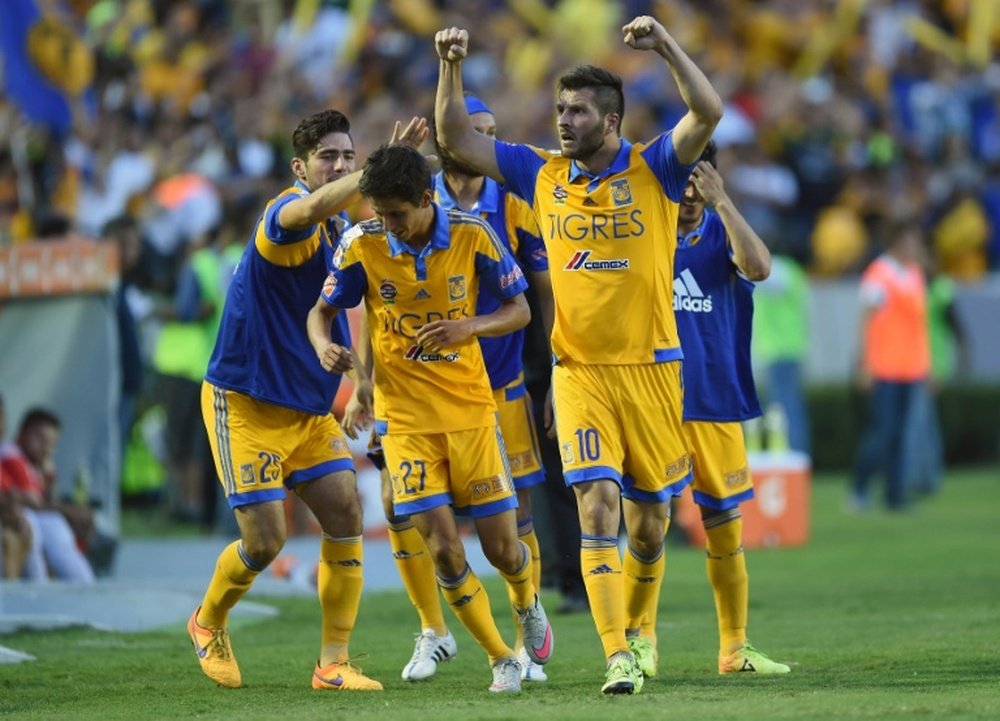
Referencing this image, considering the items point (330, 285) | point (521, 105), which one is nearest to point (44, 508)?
point (330, 285)

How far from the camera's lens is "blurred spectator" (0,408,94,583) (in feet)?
42.1

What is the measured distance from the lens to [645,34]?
8.15 m

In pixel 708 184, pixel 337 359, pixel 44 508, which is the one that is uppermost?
pixel 708 184

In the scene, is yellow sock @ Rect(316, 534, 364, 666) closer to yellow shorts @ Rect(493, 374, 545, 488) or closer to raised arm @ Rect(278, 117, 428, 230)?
yellow shorts @ Rect(493, 374, 545, 488)

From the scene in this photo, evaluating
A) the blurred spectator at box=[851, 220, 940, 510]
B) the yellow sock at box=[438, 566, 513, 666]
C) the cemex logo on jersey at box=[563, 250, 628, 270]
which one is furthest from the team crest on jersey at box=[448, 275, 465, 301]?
the blurred spectator at box=[851, 220, 940, 510]

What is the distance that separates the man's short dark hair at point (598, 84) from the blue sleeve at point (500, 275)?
2.53ft

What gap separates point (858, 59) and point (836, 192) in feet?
12.2

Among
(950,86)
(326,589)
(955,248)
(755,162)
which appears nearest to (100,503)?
(326,589)

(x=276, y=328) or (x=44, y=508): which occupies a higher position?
(x=276, y=328)

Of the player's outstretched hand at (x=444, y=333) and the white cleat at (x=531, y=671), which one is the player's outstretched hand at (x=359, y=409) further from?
the white cleat at (x=531, y=671)

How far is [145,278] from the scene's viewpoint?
18.2 meters

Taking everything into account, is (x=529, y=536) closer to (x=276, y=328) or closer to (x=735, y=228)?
(x=276, y=328)

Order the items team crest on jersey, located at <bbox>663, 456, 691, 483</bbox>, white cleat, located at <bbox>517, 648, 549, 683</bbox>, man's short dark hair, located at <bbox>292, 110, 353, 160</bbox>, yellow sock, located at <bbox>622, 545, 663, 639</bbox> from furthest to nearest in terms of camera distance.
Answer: yellow sock, located at <bbox>622, 545, 663, 639</bbox>
white cleat, located at <bbox>517, 648, 549, 683</bbox>
man's short dark hair, located at <bbox>292, 110, 353, 160</bbox>
team crest on jersey, located at <bbox>663, 456, 691, 483</bbox>

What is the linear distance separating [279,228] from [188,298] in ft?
29.3
